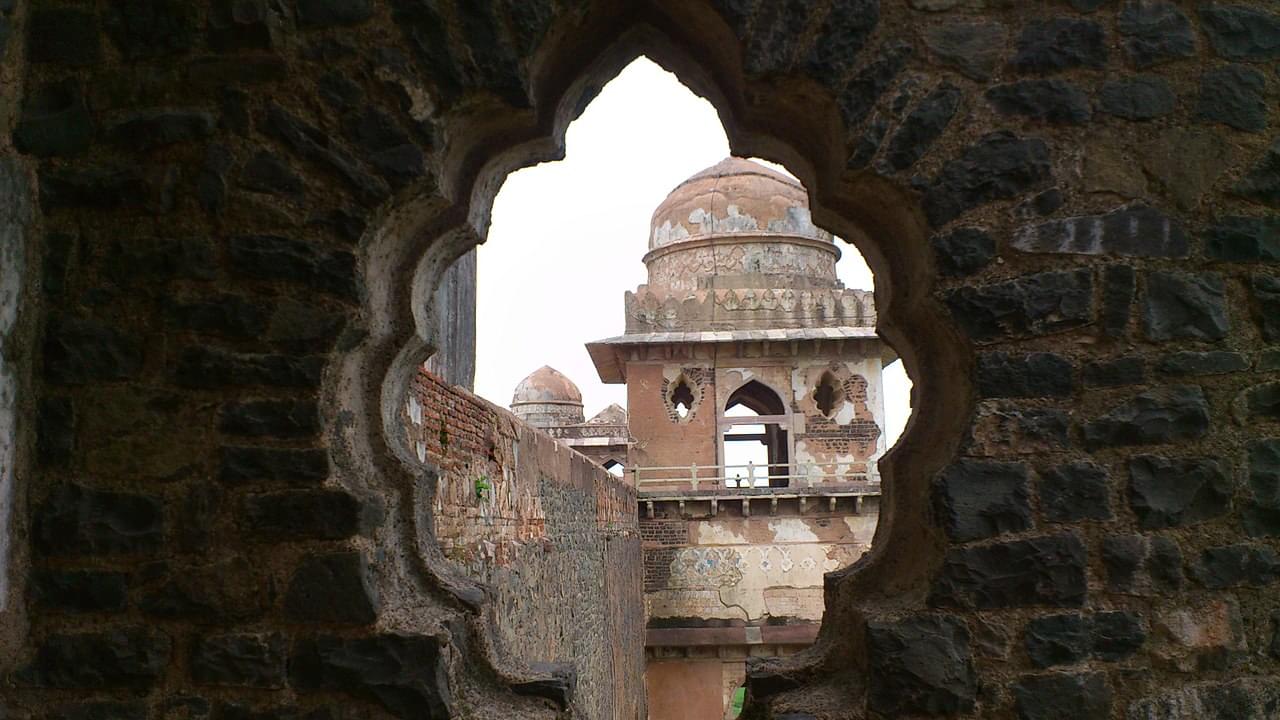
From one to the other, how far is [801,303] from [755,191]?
2.82 meters

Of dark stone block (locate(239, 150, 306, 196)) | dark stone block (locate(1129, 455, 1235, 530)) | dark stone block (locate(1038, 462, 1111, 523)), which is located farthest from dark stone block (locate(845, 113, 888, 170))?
dark stone block (locate(239, 150, 306, 196))

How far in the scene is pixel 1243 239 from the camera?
104 inches

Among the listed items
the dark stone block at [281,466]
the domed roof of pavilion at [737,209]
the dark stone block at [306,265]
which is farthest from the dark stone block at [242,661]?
the domed roof of pavilion at [737,209]

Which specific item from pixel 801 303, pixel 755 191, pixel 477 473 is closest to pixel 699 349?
pixel 801 303

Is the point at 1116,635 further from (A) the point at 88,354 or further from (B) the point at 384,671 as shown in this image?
(A) the point at 88,354

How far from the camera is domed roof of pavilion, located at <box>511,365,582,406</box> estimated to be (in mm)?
29719

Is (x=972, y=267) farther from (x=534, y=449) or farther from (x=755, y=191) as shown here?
(x=755, y=191)

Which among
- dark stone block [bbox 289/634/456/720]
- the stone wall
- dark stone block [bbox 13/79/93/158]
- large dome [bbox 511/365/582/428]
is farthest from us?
large dome [bbox 511/365/582/428]

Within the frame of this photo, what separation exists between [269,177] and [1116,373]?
2204 millimetres

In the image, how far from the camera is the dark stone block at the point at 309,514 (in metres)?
2.55

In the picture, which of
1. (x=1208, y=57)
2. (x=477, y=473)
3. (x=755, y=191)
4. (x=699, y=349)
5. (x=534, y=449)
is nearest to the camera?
(x=1208, y=57)

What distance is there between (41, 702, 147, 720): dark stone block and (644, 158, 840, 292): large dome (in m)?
A: 18.7

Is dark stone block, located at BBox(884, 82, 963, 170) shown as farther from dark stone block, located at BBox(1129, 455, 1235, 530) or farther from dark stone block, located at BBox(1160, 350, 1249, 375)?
dark stone block, located at BBox(1129, 455, 1235, 530)

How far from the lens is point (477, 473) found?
5.14 metres
